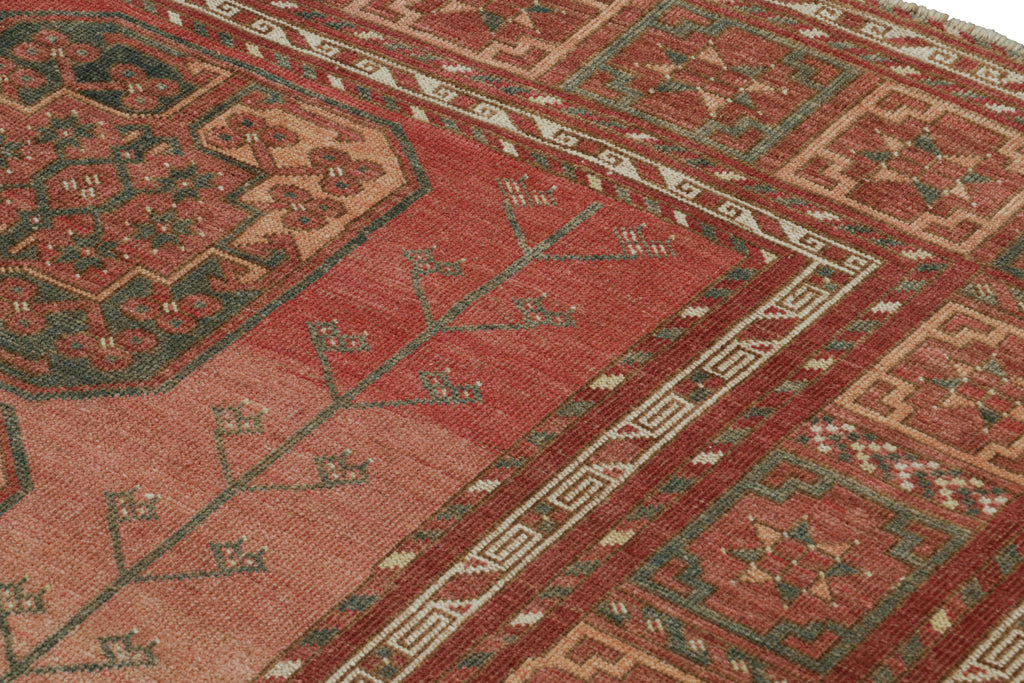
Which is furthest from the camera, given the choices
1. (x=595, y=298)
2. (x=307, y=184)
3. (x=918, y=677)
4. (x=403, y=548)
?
(x=307, y=184)

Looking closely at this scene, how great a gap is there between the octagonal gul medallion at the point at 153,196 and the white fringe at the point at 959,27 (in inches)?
60.3

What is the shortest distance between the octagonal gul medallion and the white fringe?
60.3 inches

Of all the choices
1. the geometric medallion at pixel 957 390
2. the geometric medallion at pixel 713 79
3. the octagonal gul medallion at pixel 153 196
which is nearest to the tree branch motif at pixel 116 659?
the octagonal gul medallion at pixel 153 196

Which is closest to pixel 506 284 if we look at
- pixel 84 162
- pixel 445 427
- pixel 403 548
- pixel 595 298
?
pixel 595 298

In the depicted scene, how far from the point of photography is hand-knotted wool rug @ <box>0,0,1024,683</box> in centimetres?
386

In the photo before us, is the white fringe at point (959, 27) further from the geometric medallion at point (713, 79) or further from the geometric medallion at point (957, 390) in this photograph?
the geometric medallion at point (957, 390)

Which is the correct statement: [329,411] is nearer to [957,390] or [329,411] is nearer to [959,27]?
[957,390]

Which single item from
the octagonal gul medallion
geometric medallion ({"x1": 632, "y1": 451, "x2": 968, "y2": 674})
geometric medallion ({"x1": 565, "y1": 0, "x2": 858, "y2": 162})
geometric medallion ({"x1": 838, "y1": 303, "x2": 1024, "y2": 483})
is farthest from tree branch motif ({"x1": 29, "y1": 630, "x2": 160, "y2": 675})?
geometric medallion ({"x1": 565, "y1": 0, "x2": 858, "y2": 162})

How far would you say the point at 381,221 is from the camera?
474cm

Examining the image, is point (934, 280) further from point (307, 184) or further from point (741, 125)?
point (307, 184)

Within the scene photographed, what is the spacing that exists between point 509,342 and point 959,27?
5.93 ft

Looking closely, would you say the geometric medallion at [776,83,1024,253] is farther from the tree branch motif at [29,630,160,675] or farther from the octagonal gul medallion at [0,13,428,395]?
the tree branch motif at [29,630,160,675]

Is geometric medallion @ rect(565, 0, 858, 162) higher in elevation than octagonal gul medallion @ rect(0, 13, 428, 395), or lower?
higher

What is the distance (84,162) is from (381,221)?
819 mm
